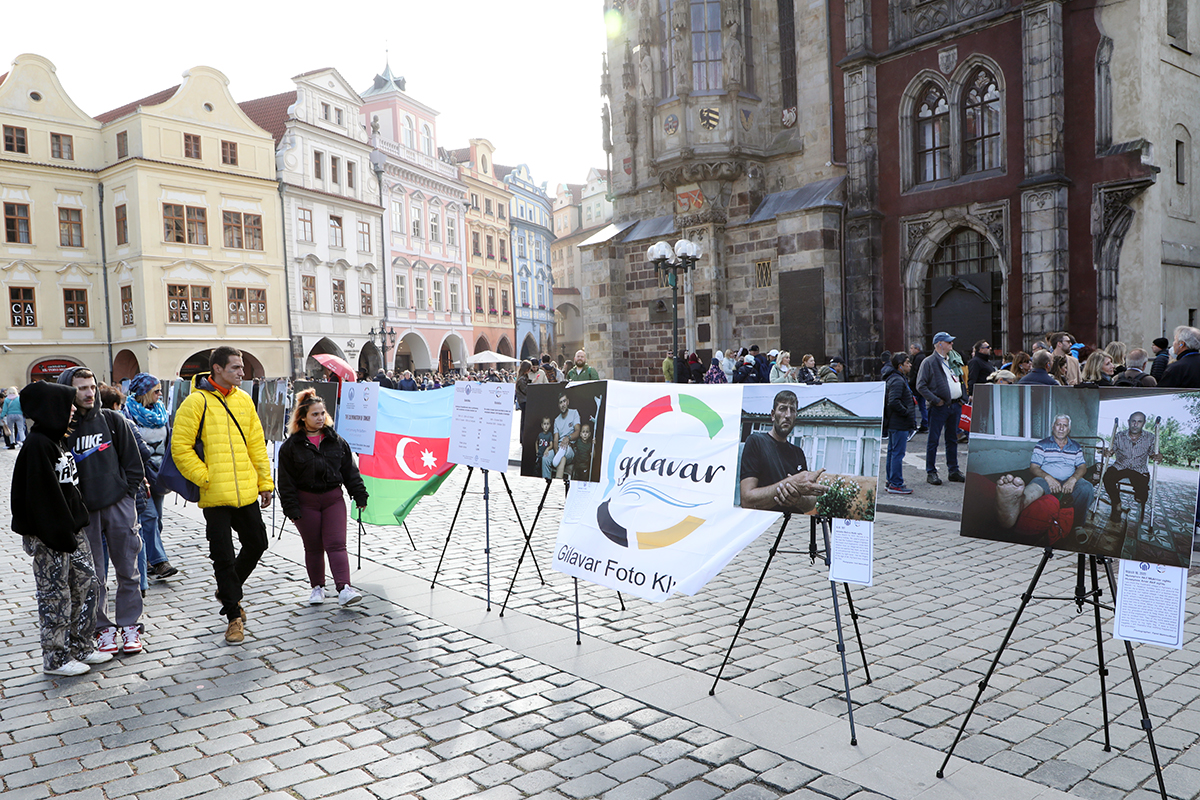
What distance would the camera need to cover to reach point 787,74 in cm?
2205

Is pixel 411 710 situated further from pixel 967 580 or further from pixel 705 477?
pixel 967 580

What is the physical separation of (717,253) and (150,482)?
57.2ft

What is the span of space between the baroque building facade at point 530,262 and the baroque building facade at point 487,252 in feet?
6.16

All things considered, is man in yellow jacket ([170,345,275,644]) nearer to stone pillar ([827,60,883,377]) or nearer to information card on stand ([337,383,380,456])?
information card on stand ([337,383,380,456])

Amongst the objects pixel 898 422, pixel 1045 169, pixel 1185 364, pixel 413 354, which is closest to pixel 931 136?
pixel 1045 169

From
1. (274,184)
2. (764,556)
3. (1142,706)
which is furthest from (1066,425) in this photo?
(274,184)

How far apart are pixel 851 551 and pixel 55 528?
470 centimetres

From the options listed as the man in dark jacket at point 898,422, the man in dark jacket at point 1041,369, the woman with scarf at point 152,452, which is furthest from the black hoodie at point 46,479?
the man in dark jacket at point 1041,369

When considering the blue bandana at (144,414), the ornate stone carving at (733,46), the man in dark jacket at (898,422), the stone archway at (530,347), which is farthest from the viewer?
the stone archway at (530,347)

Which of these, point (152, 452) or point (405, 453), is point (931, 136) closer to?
point (405, 453)

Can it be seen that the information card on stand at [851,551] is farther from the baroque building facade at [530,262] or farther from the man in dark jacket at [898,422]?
the baroque building facade at [530,262]

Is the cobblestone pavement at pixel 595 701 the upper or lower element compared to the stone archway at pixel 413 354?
lower

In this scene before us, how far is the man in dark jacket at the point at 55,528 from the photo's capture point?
5.12m

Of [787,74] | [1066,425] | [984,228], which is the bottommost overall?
[1066,425]
